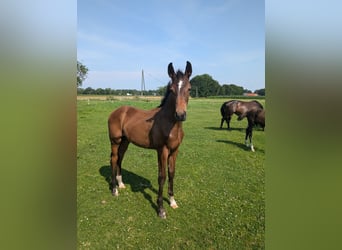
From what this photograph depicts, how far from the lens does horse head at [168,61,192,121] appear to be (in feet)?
6.41

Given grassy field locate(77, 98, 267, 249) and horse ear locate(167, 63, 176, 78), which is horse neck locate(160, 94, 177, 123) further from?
horse ear locate(167, 63, 176, 78)

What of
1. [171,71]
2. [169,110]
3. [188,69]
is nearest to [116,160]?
[169,110]

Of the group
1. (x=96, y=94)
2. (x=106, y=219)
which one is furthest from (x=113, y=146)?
(x=96, y=94)

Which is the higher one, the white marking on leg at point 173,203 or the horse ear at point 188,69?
the horse ear at point 188,69

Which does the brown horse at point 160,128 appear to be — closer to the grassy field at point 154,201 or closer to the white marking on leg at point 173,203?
the white marking on leg at point 173,203

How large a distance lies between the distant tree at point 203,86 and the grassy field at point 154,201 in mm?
168

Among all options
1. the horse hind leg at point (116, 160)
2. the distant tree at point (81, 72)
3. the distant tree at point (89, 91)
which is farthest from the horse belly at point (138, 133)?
the distant tree at point (81, 72)

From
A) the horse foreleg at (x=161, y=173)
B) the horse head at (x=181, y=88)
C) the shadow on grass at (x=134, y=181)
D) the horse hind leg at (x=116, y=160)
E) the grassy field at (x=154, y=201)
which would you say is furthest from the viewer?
the shadow on grass at (x=134, y=181)

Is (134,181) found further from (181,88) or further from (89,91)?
(89,91)

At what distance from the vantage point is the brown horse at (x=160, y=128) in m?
2.08

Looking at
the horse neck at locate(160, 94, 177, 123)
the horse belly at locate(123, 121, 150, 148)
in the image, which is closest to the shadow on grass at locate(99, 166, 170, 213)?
the horse belly at locate(123, 121, 150, 148)

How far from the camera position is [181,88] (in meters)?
2.01
